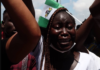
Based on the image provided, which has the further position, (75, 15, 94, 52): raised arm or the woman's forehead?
(75, 15, 94, 52): raised arm

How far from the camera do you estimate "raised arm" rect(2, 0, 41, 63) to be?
599 mm

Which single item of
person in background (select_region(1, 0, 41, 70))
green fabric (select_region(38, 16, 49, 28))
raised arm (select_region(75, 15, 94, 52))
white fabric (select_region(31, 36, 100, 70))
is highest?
person in background (select_region(1, 0, 41, 70))

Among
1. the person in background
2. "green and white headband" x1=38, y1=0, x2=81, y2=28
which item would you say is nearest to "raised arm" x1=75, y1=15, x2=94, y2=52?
"green and white headband" x1=38, y1=0, x2=81, y2=28

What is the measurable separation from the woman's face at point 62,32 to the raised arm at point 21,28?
606 millimetres

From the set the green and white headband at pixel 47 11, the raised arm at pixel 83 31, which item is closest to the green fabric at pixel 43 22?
the green and white headband at pixel 47 11

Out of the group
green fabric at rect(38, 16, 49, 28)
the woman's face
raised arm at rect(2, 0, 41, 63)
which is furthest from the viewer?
green fabric at rect(38, 16, 49, 28)

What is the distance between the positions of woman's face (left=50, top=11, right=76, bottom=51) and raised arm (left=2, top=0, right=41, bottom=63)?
606 mm

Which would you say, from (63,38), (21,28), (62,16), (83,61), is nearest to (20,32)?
(21,28)

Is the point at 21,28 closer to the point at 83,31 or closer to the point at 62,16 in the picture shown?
the point at 62,16

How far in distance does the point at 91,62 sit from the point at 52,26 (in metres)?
0.57

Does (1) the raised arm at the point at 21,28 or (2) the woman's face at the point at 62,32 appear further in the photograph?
(2) the woman's face at the point at 62,32

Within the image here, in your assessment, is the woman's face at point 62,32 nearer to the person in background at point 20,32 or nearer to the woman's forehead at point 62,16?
the woman's forehead at point 62,16

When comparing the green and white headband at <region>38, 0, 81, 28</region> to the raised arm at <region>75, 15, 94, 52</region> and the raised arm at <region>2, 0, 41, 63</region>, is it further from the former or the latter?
the raised arm at <region>2, 0, 41, 63</region>

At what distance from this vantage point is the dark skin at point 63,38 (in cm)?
125
